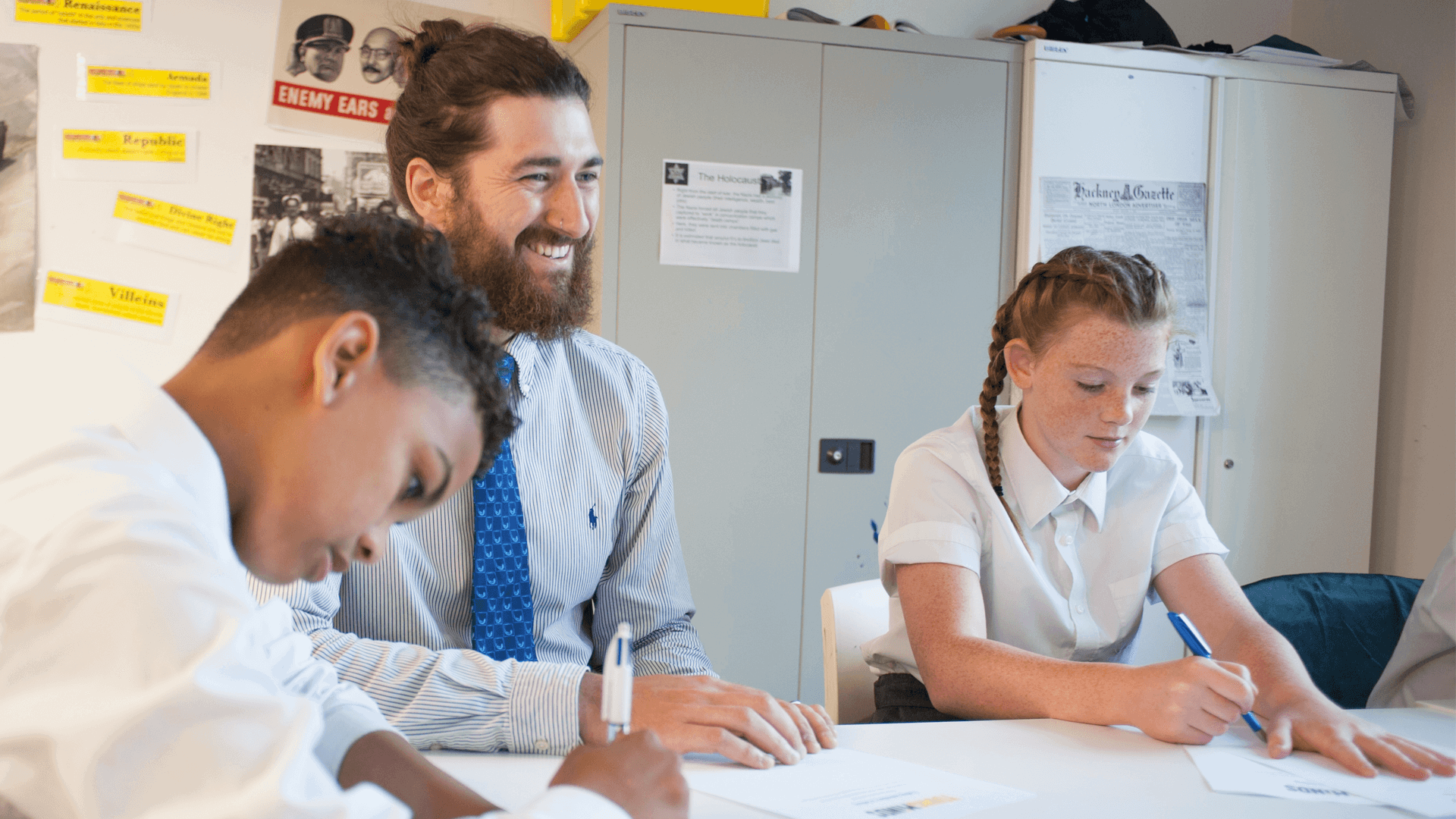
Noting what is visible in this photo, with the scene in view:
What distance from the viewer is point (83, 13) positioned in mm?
2559

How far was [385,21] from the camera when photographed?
2.73 m

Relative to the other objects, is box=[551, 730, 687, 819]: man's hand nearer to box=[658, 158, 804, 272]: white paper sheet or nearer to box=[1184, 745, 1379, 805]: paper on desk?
box=[1184, 745, 1379, 805]: paper on desk

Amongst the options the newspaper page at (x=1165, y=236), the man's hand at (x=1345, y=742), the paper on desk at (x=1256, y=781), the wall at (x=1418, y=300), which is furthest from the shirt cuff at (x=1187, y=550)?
the wall at (x=1418, y=300)

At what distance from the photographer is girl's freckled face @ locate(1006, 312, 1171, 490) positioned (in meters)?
1.52

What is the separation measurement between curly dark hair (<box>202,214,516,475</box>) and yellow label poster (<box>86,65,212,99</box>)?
2153 mm

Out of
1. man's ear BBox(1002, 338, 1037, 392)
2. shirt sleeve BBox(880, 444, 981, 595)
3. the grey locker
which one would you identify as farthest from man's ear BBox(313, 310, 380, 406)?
the grey locker

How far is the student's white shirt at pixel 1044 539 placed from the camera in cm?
151

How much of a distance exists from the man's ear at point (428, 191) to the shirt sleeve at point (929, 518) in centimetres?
77

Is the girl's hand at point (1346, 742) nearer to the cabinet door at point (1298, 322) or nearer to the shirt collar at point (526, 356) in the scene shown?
the shirt collar at point (526, 356)

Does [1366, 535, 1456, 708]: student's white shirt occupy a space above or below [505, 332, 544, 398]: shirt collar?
below

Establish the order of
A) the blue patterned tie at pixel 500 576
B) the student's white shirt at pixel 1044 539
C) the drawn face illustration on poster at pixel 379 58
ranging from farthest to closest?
1. the drawn face illustration on poster at pixel 379 58
2. the student's white shirt at pixel 1044 539
3. the blue patterned tie at pixel 500 576

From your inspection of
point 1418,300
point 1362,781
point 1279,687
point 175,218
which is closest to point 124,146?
point 175,218

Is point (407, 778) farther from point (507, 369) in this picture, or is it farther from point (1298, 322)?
point (1298, 322)

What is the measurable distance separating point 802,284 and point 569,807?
2.05 metres
